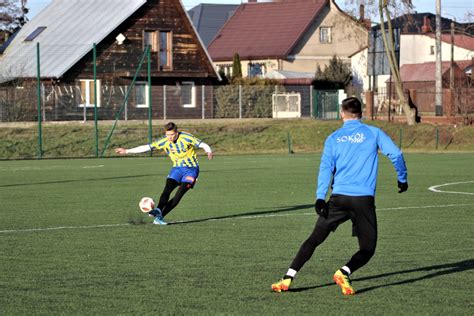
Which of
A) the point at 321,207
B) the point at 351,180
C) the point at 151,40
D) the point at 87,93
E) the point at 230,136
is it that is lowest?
the point at 230,136

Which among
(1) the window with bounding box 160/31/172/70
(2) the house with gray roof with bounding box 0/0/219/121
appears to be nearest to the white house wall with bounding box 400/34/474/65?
(2) the house with gray roof with bounding box 0/0/219/121

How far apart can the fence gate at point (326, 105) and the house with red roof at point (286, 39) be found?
2011cm

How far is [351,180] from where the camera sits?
965cm

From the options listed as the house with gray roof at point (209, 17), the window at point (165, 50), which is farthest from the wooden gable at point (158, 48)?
the house with gray roof at point (209, 17)

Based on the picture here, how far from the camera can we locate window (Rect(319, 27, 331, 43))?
80.6 m

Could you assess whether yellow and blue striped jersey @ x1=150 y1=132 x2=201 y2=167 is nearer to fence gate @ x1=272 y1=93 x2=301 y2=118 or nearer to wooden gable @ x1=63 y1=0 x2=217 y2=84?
wooden gable @ x1=63 y1=0 x2=217 y2=84

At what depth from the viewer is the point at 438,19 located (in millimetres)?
50781

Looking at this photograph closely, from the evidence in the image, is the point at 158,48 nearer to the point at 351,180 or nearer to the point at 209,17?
the point at 209,17

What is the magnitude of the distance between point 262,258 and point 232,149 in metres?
30.8

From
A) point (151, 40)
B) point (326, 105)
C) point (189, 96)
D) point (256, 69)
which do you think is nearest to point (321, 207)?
point (189, 96)

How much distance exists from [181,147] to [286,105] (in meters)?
39.0

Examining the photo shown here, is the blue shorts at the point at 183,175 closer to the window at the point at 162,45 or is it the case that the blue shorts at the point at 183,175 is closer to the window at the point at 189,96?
the window at the point at 189,96

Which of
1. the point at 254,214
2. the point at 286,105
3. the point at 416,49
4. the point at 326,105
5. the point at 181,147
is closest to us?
the point at 181,147

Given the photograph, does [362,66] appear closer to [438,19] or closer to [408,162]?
[438,19]
